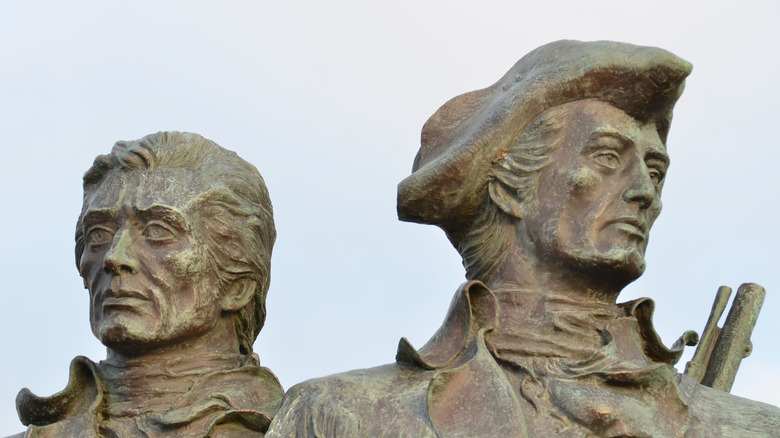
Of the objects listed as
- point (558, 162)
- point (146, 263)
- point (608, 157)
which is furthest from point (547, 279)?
point (146, 263)

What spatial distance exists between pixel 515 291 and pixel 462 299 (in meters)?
0.28

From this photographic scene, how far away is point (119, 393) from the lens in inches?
416

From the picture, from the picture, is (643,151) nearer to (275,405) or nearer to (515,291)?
(515,291)

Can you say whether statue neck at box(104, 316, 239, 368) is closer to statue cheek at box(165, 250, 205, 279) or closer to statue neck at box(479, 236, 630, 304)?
statue cheek at box(165, 250, 205, 279)

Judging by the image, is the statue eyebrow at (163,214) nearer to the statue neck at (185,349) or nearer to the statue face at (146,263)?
the statue face at (146,263)

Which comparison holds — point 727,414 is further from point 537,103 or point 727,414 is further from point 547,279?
point 537,103

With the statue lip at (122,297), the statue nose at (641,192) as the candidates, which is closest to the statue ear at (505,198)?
the statue nose at (641,192)

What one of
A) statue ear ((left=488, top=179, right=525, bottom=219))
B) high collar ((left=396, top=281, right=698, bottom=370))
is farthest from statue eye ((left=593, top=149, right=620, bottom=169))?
high collar ((left=396, top=281, right=698, bottom=370))

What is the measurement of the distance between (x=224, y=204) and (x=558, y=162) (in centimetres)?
206

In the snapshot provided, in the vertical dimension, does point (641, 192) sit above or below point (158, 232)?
above

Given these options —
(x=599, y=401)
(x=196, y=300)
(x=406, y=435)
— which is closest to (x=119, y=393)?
(x=196, y=300)

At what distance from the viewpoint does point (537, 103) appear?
32.6ft

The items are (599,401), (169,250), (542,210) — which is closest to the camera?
(599,401)

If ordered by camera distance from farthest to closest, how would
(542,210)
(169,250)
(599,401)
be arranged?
(169,250), (542,210), (599,401)
